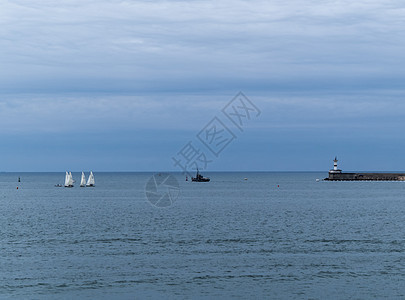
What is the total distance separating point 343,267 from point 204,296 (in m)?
15.5

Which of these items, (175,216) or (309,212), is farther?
(309,212)

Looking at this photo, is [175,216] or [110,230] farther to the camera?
[175,216]

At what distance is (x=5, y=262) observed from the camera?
53.4 meters

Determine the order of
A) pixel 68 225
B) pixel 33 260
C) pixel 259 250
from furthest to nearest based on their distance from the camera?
1. pixel 68 225
2. pixel 259 250
3. pixel 33 260

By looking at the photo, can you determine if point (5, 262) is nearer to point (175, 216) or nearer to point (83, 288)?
point (83, 288)

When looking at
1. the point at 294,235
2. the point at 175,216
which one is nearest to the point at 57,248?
the point at 294,235

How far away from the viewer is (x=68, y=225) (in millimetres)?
89125

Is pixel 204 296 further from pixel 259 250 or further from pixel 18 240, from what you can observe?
pixel 18 240

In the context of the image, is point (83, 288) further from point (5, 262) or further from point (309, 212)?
point (309, 212)

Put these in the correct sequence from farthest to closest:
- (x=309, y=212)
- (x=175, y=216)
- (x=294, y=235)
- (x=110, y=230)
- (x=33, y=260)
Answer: (x=309, y=212)
(x=175, y=216)
(x=110, y=230)
(x=294, y=235)
(x=33, y=260)

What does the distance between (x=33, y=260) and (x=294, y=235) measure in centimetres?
3421

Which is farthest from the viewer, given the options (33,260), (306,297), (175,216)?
(175,216)

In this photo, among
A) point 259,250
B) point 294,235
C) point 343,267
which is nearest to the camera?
point 343,267

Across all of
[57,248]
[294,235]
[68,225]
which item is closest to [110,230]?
[68,225]
